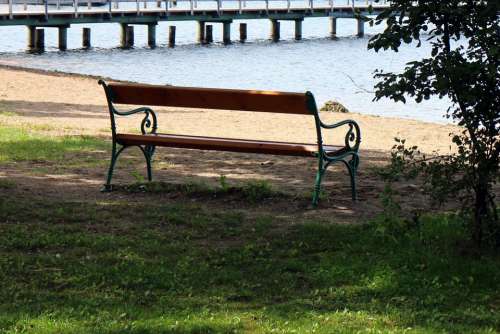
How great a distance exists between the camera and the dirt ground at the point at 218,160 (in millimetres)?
8367

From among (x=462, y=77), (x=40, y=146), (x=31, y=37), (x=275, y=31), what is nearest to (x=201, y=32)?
(x=275, y=31)

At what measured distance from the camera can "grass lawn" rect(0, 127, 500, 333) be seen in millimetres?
5137

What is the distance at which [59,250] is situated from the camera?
6.55m

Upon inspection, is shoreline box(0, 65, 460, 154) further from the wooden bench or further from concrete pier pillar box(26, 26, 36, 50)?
concrete pier pillar box(26, 26, 36, 50)

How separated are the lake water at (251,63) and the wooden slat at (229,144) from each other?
1466cm

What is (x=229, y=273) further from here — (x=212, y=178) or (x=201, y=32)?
(x=201, y=32)

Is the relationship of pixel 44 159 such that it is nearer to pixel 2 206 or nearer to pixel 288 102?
pixel 2 206

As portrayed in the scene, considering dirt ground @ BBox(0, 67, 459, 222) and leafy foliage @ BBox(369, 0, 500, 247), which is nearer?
leafy foliage @ BBox(369, 0, 500, 247)

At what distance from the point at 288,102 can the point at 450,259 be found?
211cm

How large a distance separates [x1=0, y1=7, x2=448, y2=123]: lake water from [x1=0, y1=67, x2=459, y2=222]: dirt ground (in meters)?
7.49

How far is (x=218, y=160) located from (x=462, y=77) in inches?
204

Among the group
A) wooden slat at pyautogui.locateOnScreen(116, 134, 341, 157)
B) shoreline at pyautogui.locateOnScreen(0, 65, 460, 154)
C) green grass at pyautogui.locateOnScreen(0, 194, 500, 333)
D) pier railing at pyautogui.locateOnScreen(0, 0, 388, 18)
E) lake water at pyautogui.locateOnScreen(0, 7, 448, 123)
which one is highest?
Answer: pier railing at pyautogui.locateOnScreen(0, 0, 388, 18)

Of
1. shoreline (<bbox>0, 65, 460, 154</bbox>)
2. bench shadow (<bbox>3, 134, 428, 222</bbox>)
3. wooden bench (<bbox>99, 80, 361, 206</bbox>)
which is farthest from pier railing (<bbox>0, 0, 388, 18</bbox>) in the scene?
wooden bench (<bbox>99, 80, 361, 206</bbox>)

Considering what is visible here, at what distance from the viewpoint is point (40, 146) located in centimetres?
1130
